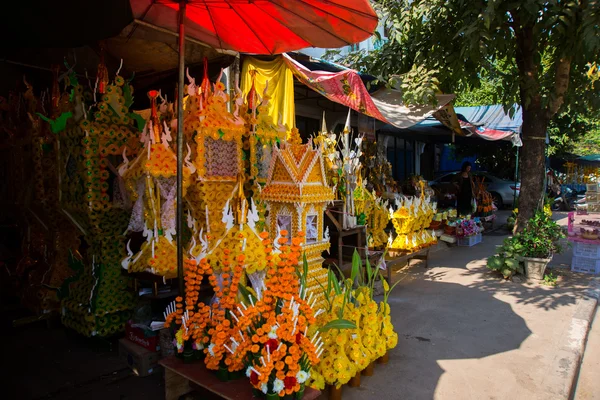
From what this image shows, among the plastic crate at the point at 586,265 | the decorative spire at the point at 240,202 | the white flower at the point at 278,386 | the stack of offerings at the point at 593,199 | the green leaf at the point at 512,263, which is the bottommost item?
the plastic crate at the point at 586,265

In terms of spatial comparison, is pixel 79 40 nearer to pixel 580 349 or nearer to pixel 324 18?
pixel 324 18

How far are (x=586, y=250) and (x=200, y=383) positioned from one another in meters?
6.51

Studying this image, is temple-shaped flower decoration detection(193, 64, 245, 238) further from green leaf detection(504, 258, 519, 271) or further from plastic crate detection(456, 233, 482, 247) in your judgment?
plastic crate detection(456, 233, 482, 247)

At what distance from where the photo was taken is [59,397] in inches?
114

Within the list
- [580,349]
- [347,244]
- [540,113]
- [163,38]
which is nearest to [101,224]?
[163,38]

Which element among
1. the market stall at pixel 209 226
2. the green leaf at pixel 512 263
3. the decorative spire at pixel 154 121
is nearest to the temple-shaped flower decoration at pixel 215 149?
the market stall at pixel 209 226

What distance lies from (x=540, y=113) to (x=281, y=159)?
475 centimetres

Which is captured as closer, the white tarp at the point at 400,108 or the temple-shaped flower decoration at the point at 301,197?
the temple-shaped flower decoration at the point at 301,197

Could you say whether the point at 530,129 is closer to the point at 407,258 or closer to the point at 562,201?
the point at 407,258

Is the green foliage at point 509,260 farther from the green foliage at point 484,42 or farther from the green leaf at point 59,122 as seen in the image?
the green leaf at point 59,122

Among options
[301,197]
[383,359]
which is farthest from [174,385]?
[301,197]

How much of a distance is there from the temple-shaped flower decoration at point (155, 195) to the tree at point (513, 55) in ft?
12.6

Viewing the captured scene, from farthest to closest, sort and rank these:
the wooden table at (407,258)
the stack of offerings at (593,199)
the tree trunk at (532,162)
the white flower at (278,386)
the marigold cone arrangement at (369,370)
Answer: the stack of offerings at (593,199) → the tree trunk at (532,162) → the wooden table at (407,258) → the marigold cone arrangement at (369,370) → the white flower at (278,386)

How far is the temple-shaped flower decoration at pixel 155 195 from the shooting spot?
121 inches
